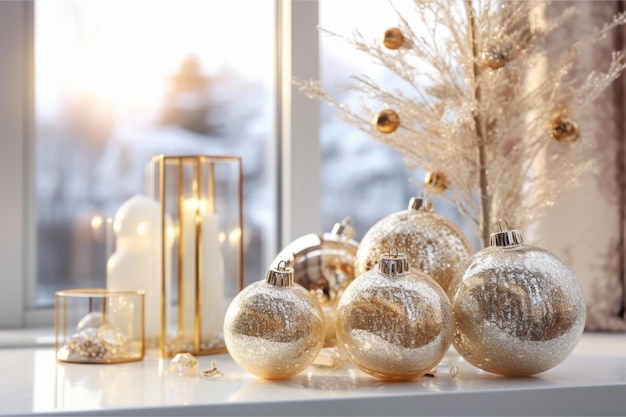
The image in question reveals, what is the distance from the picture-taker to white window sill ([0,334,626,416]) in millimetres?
857

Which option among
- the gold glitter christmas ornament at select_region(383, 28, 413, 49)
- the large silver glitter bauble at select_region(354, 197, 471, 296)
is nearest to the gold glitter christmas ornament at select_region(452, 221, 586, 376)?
the large silver glitter bauble at select_region(354, 197, 471, 296)

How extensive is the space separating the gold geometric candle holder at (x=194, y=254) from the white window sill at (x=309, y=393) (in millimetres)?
126

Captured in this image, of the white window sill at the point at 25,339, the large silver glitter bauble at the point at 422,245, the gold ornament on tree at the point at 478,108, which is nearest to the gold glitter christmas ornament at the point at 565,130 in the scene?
the gold ornament on tree at the point at 478,108

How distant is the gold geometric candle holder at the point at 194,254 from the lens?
4.00 ft

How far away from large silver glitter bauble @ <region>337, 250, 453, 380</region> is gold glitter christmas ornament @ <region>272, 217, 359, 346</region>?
0.74ft

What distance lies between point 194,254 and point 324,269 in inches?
8.1

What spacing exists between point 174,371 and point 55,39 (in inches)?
29.5

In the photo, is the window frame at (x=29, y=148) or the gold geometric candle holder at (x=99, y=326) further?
the window frame at (x=29, y=148)

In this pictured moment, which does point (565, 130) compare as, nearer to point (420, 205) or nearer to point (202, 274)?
point (420, 205)

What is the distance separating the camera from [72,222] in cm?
148

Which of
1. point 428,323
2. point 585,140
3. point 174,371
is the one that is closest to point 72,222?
point 174,371

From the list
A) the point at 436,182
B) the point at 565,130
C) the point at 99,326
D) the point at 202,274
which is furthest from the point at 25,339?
the point at 565,130

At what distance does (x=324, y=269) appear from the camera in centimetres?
123

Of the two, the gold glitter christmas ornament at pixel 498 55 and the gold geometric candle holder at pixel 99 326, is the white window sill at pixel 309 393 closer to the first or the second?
the gold geometric candle holder at pixel 99 326
